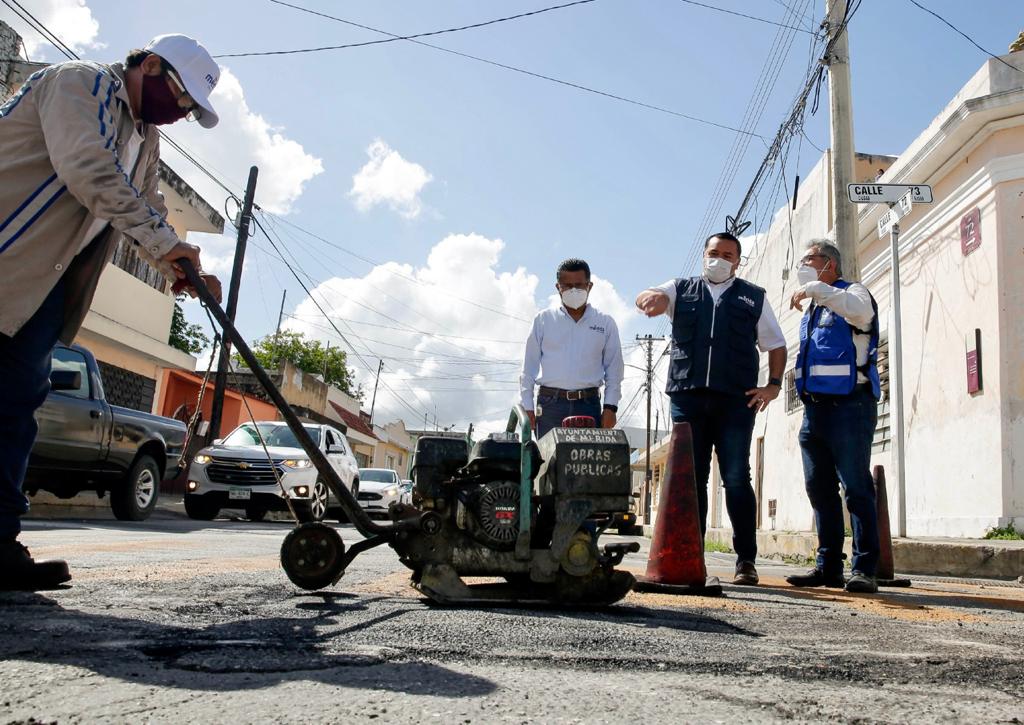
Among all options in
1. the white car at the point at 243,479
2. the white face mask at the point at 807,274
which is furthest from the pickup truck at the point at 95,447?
the white face mask at the point at 807,274

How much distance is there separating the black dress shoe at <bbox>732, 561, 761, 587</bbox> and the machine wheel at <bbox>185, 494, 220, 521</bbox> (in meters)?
9.75

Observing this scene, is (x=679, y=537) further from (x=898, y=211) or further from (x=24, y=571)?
(x=898, y=211)

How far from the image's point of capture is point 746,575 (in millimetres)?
4406

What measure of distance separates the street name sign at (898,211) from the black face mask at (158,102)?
21.5 ft

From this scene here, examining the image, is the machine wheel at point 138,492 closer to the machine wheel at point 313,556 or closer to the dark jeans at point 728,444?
the dark jeans at point 728,444

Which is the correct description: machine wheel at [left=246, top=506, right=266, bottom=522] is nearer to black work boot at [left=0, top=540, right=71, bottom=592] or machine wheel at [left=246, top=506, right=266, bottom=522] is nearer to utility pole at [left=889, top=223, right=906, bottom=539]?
utility pole at [left=889, top=223, right=906, bottom=539]

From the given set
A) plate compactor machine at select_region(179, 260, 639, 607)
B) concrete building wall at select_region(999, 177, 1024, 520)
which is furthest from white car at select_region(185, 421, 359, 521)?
plate compactor machine at select_region(179, 260, 639, 607)

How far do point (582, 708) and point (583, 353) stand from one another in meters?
3.32

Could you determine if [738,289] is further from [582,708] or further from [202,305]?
[582,708]

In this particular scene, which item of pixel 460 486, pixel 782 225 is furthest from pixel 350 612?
pixel 782 225

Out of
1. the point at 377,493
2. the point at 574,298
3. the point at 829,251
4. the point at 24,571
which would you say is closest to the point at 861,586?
the point at 829,251

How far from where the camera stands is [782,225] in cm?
1883

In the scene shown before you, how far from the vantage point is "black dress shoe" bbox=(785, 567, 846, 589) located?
4.50 metres

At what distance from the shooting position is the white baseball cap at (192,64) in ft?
9.81
